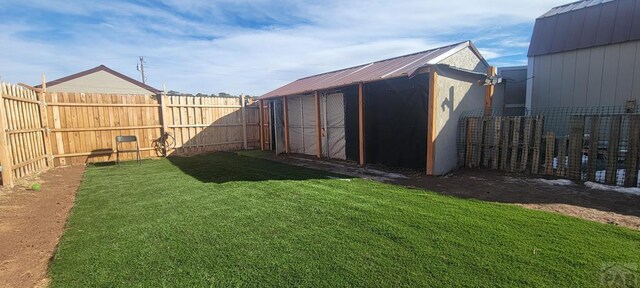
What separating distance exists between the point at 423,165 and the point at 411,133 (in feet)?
2.42

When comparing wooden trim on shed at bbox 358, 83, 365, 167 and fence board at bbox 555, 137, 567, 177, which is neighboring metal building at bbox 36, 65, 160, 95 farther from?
fence board at bbox 555, 137, 567, 177

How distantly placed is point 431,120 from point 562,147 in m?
2.27

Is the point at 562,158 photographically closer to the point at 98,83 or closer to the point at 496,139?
the point at 496,139

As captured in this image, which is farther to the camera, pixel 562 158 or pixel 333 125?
pixel 333 125

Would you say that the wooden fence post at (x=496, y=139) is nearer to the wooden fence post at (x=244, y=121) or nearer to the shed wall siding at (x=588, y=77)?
the shed wall siding at (x=588, y=77)

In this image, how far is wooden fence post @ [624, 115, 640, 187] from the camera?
4.48 metres

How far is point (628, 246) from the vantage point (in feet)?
8.57

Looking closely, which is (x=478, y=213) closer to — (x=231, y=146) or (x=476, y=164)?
(x=476, y=164)

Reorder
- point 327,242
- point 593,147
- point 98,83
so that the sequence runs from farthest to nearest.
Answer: point 98,83
point 593,147
point 327,242

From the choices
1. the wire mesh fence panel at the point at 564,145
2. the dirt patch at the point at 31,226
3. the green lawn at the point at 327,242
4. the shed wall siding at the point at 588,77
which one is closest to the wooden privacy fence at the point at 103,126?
the dirt patch at the point at 31,226

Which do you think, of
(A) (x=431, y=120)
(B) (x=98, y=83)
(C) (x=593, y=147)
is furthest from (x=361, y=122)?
(B) (x=98, y=83)

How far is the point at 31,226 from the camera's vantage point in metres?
3.57

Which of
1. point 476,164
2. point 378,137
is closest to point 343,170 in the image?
point 378,137

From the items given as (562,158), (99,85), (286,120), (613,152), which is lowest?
(562,158)
